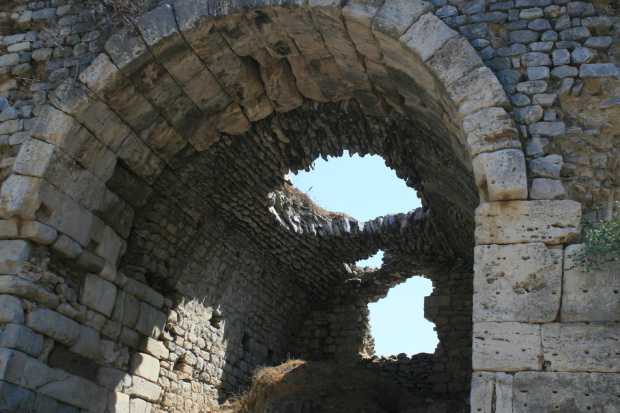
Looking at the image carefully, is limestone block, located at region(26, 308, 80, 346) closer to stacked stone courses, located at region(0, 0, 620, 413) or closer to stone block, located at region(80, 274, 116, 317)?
stacked stone courses, located at region(0, 0, 620, 413)

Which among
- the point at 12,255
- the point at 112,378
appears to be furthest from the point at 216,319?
the point at 12,255

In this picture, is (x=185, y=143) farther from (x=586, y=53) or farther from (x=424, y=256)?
(x=424, y=256)

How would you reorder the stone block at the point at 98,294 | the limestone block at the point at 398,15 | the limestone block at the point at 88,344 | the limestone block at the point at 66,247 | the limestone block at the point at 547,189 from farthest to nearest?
the stone block at the point at 98,294 → the limestone block at the point at 88,344 → the limestone block at the point at 66,247 → the limestone block at the point at 398,15 → the limestone block at the point at 547,189

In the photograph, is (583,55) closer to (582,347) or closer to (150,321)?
(582,347)

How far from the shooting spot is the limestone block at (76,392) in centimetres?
618

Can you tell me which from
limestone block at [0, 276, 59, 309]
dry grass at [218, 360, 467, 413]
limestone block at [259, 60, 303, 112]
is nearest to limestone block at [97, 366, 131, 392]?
limestone block at [0, 276, 59, 309]

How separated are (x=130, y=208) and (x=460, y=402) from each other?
492 cm

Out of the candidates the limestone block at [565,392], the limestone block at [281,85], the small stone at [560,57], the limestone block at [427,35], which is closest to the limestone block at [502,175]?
the small stone at [560,57]

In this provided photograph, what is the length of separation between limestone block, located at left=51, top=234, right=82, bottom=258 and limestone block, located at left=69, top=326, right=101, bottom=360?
726mm

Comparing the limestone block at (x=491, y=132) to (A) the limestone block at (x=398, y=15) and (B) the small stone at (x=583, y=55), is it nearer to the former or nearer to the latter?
(B) the small stone at (x=583, y=55)

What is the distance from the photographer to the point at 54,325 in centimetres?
621

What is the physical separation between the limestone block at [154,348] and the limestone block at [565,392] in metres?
4.42

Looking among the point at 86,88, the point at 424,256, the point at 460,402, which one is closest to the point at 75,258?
the point at 86,88

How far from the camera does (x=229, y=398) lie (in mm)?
9477
